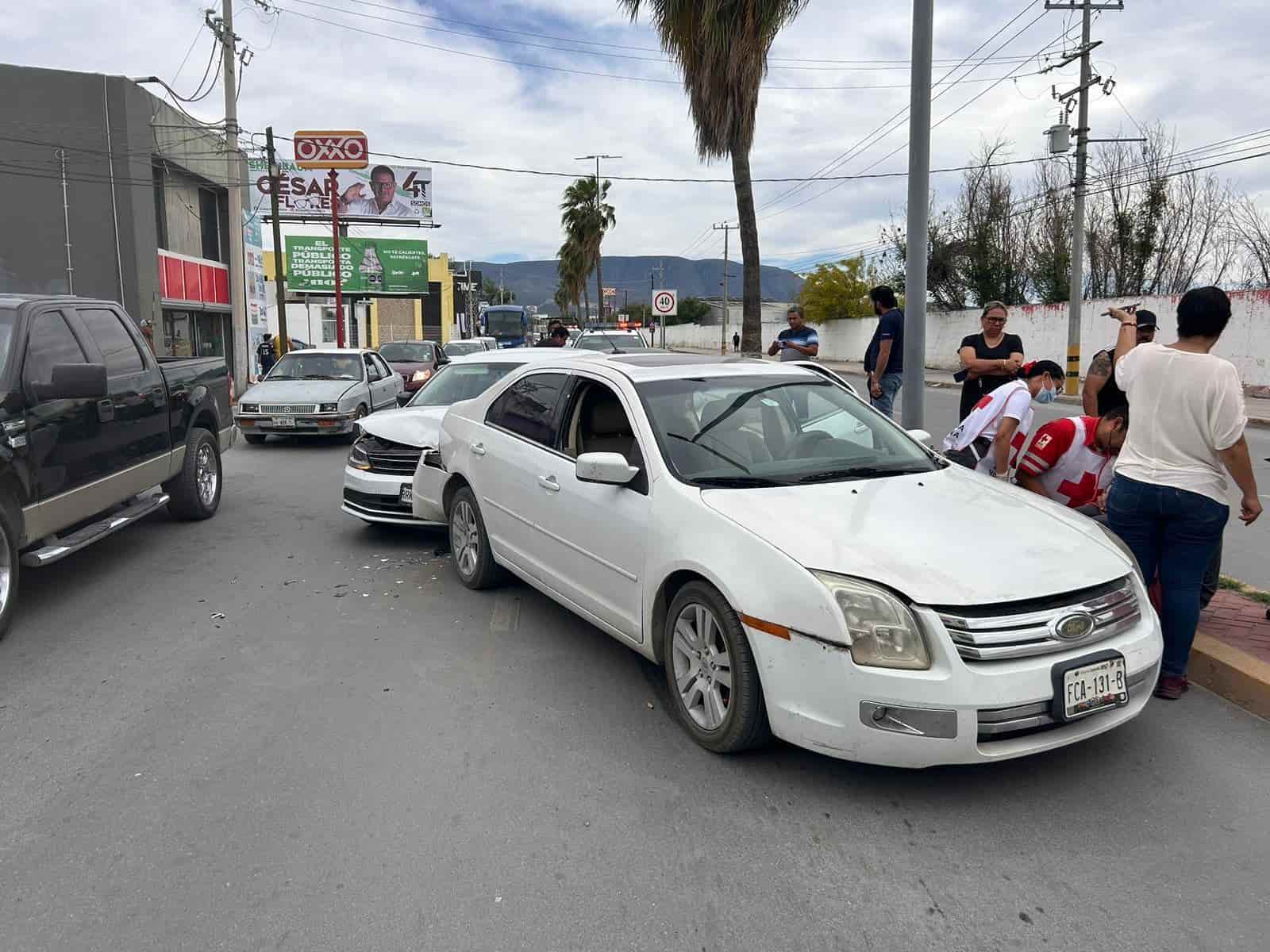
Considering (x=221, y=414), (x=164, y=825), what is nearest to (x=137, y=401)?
(x=221, y=414)

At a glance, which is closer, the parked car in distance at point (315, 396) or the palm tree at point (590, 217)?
the parked car in distance at point (315, 396)

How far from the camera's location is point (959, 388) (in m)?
Result: 27.9

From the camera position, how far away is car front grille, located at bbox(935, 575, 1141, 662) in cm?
328

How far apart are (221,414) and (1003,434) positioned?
7.15m

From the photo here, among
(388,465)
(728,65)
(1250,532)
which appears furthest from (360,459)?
(728,65)

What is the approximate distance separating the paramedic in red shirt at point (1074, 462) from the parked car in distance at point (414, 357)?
1649 cm

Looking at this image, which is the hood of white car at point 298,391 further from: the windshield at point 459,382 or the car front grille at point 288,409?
the windshield at point 459,382

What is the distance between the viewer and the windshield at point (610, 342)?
18844 mm

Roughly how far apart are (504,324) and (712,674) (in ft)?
172

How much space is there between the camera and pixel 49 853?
321 centimetres

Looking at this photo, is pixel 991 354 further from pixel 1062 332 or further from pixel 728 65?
pixel 1062 332

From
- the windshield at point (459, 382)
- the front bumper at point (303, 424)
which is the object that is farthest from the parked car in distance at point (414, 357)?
the windshield at point (459, 382)

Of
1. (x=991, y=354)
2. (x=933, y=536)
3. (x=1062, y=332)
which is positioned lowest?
(x=933, y=536)

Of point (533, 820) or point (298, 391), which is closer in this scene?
point (533, 820)
